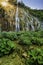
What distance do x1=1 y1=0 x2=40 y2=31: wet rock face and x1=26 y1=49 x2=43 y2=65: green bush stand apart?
9.34 ft

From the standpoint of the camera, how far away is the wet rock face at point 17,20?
7.73 m

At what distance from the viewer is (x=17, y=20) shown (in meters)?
7.81

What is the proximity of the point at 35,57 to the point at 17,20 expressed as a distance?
3334 mm

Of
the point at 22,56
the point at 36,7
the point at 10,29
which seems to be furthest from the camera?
the point at 36,7

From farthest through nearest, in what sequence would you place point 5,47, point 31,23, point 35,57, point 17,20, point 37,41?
point 31,23 → point 17,20 → point 37,41 → point 5,47 → point 35,57

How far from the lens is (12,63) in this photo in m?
4.96

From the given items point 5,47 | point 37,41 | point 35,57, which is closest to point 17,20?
point 37,41

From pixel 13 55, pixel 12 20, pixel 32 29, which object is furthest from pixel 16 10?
pixel 13 55

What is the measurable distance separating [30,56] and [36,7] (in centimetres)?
381

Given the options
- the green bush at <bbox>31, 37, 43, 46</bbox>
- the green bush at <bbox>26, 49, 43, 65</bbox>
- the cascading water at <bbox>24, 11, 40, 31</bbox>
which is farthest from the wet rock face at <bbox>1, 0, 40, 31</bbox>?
the green bush at <bbox>26, 49, 43, 65</bbox>

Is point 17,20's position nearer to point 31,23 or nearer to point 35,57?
point 31,23

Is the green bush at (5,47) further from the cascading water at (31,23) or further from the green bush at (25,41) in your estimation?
the cascading water at (31,23)

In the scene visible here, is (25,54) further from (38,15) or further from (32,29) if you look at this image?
(38,15)

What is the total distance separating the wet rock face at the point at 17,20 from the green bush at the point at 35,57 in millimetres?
2847
